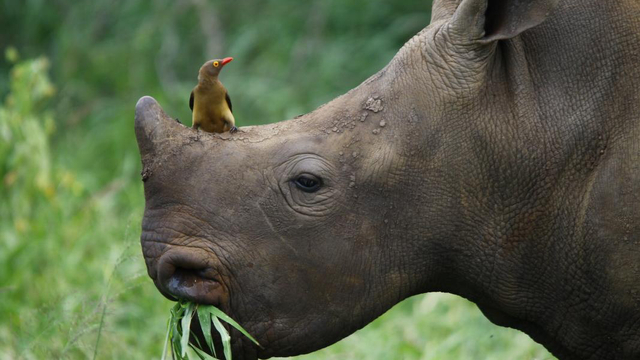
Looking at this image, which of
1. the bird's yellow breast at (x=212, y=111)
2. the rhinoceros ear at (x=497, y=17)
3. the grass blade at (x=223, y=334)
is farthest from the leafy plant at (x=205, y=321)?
the rhinoceros ear at (x=497, y=17)

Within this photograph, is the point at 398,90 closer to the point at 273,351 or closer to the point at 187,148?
the point at 187,148

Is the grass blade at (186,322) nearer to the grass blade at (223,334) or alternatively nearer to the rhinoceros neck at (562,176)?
the grass blade at (223,334)

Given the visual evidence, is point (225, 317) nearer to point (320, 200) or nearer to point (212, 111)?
point (320, 200)

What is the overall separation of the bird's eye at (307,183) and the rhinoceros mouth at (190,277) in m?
0.38

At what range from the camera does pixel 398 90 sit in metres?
3.48

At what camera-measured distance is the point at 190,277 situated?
133 inches

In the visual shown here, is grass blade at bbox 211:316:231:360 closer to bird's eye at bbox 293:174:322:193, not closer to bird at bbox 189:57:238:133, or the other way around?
bird's eye at bbox 293:174:322:193

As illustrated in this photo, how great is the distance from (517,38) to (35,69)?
13.9 ft

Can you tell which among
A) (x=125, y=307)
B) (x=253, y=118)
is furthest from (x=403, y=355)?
(x=253, y=118)

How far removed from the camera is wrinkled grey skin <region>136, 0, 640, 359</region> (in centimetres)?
335

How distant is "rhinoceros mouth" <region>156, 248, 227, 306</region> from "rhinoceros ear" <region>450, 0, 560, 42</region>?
3.67 ft

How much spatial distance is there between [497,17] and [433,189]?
599 mm

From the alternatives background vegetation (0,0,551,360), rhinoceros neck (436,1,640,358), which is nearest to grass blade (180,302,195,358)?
rhinoceros neck (436,1,640,358)

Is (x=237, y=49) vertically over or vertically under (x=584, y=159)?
over
